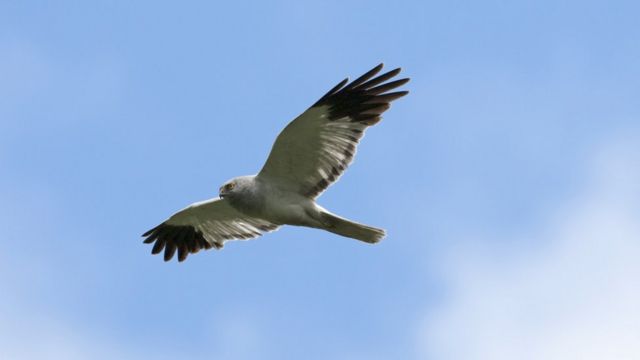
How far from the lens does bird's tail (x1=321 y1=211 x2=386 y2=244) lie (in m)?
15.2

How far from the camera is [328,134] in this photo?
15.3 metres

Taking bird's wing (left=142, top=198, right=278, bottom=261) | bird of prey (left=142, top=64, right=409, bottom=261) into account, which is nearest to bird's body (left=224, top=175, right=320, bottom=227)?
bird of prey (left=142, top=64, right=409, bottom=261)

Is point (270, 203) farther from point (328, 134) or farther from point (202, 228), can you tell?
point (202, 228)

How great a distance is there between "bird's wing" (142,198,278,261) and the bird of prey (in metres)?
1.68

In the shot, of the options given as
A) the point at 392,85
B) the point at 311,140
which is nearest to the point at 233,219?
the point at 311,140

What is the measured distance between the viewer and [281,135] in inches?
590

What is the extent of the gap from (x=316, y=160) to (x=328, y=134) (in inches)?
17.9

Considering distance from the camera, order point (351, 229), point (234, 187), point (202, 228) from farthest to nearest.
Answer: point (202, 228) < point (234, 187) < point (351, 229)

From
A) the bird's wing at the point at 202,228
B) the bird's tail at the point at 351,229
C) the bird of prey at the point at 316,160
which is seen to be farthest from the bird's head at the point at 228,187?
the bird's wing at the point at 202,228

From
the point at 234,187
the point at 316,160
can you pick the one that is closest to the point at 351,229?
the point at 316,160

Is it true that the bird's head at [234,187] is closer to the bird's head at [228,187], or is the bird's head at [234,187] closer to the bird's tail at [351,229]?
the bird's head at [228,187]

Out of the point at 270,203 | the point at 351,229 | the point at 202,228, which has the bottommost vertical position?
the point at 351,229

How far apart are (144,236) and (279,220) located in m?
3.83

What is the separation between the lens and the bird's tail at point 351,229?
1520 cm
